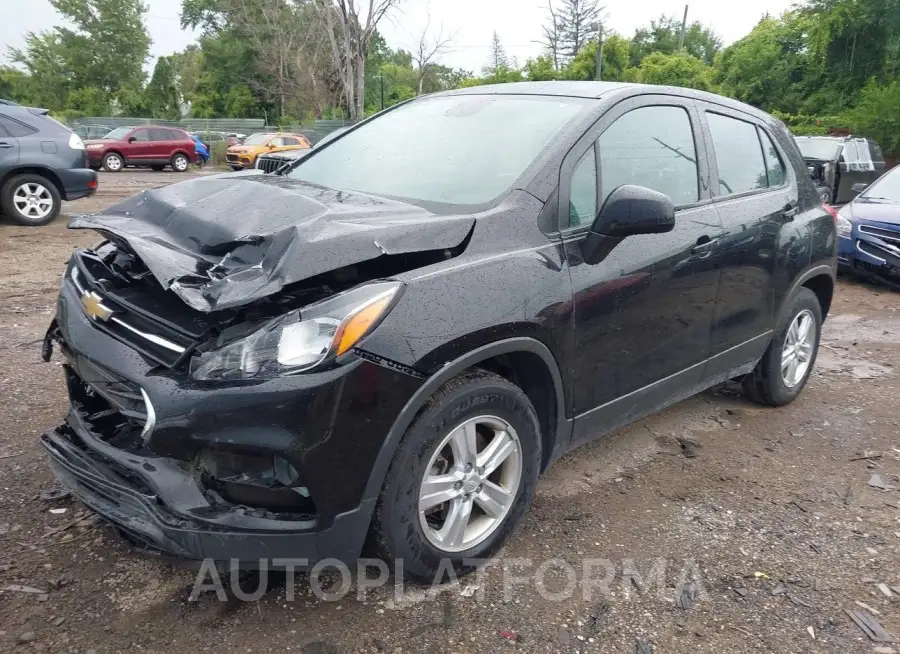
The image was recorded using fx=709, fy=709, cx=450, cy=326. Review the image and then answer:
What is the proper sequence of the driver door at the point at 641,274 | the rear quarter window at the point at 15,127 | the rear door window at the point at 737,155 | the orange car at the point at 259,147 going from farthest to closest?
1. the orange car at the point at 259,147
2. the rear quarter window at the point at 15,127
3. the rear door window at the point at 737,155
4. the driver door at the point at 641,274

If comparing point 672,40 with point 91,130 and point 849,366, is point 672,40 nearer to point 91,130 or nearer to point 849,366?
point 91,130

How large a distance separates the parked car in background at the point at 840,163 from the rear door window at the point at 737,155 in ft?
26.9

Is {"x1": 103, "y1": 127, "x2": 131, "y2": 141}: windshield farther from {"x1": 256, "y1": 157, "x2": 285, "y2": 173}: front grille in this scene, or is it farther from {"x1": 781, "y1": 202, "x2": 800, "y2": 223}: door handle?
{"x1": 781, "y1": 202, "x2": 800, "y2": 223}: door handle

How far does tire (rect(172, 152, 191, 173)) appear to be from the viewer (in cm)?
2442

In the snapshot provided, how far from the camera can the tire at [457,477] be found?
2314mm

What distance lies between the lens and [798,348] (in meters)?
4.48

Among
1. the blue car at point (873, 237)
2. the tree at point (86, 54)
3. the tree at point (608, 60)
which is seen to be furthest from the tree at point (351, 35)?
the blue car at point (873, 237)

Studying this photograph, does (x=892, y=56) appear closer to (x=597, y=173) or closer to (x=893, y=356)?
(x=893, y=356)

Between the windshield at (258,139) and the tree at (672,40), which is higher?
the tree at (672,40)

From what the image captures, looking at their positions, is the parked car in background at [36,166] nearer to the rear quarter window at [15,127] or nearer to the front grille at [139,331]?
the rear quarter window at [15,127]

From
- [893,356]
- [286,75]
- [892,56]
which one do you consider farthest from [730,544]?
[286,75]

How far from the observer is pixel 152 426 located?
2.11m

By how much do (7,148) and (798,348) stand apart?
9.75 meters

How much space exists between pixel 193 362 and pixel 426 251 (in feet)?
2.76
